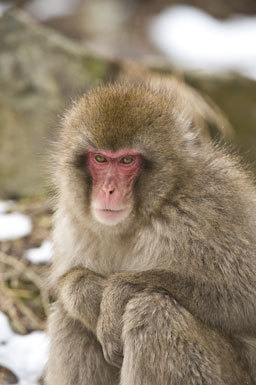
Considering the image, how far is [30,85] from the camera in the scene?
8250 millimetres

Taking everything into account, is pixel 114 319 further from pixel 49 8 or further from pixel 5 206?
pixel 49 8

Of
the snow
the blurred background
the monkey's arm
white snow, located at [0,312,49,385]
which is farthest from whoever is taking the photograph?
the snow

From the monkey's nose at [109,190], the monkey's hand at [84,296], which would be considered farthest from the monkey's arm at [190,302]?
the monkey's nose at [109,190]

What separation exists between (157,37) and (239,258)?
350 inches

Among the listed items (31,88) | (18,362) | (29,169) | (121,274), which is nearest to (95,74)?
(31,88)

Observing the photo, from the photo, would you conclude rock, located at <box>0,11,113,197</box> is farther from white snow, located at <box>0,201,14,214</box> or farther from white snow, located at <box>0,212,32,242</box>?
white snow, located at <box>0,212,32,242</box>

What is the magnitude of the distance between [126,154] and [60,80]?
4453 millimetres

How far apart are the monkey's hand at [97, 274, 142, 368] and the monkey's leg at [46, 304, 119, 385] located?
280 millimetres

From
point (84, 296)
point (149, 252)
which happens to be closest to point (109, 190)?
point (149, 252)

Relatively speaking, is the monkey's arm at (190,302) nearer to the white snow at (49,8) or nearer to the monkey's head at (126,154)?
the monkey's head at (126,154)

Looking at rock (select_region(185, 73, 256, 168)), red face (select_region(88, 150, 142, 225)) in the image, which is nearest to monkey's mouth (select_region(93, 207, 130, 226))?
red face (select_region(88, 150, 142, 225))

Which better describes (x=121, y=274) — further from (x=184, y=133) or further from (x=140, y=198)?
(x=184, y=133)

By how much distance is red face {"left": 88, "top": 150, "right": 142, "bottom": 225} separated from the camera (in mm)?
4082

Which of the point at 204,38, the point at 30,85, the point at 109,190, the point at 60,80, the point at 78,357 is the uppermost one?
the point at 204,38
